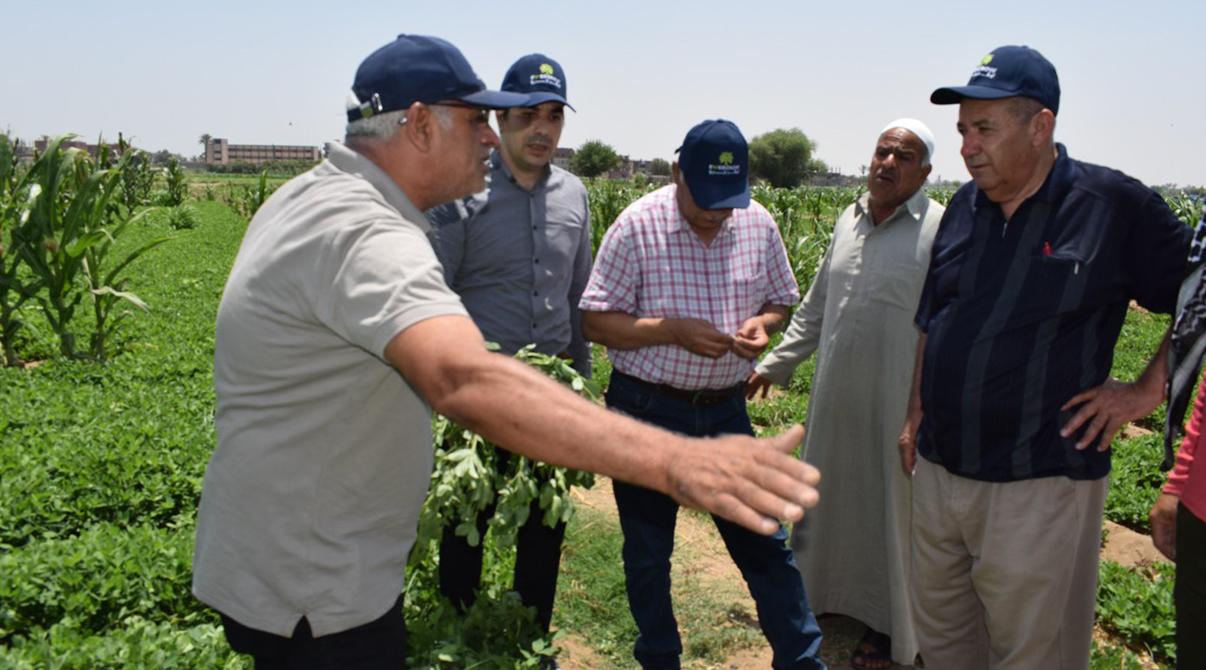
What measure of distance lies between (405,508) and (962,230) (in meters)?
1.96

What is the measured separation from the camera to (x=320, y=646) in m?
1.77

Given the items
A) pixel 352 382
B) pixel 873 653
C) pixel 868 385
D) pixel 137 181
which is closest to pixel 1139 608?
pixel 873 653

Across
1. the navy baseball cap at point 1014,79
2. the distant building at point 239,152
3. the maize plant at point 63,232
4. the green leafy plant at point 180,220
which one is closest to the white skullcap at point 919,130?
the navy baseball cap at point 1014,79

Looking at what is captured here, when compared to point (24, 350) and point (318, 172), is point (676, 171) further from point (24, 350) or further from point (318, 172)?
point (24, 350)

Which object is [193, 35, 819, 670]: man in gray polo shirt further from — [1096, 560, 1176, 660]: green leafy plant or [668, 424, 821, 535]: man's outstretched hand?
[1096, 560, 1176, 660]: green leafy plant

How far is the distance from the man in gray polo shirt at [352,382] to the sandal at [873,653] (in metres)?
2.34

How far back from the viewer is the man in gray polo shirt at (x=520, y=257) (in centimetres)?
326

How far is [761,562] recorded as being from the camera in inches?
121

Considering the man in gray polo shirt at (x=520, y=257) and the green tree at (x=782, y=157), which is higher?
the green tree at (x=782, y=157)

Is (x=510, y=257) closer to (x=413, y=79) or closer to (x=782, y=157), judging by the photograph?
(x=413, y=79)

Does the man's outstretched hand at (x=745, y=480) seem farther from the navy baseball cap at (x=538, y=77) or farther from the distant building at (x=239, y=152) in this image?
the distant building at (x=239, y=152)

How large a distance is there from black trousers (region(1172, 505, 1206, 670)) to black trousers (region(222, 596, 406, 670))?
6.08 ft

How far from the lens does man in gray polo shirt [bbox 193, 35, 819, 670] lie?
134 centimetres

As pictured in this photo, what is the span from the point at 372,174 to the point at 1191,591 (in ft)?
6.87
